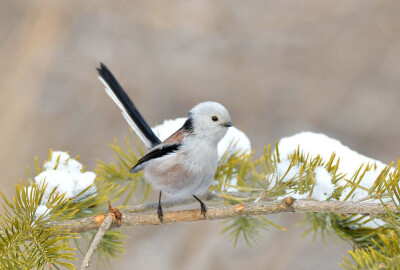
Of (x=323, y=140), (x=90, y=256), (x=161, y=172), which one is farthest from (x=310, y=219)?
(x=90, y=256)

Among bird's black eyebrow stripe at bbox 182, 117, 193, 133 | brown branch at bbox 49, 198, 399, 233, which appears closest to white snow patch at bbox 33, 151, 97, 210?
brown branch at bbox 49, 198, 399, 233

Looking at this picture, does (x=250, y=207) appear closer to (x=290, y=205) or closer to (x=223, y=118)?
(x=290, y=205)

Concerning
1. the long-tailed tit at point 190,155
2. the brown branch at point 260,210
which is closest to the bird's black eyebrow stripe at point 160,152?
the long-tailed tit at point 190,155

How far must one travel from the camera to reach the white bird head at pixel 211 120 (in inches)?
23.3

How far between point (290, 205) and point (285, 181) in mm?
71

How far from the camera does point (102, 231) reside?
445 mm

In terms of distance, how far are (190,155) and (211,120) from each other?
6 centimetres

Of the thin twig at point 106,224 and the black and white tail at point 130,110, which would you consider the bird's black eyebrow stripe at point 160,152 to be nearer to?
the black and white tail at point 130,110

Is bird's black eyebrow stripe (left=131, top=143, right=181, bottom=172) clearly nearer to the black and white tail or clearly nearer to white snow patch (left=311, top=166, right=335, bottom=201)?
the black and white tail

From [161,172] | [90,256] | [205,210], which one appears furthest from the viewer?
[161,172]

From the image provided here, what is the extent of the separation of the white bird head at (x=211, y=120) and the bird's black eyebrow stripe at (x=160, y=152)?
0.13 feet

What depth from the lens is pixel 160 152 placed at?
2.04 feet

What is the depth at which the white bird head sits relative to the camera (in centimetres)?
59

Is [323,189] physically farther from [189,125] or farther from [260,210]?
[189,125]
